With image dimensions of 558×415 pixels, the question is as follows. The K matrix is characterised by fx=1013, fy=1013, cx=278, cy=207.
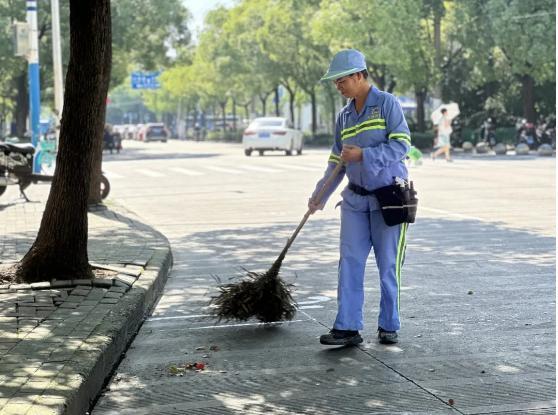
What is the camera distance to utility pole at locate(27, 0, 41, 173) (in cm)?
2205

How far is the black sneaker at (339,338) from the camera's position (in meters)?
5.91

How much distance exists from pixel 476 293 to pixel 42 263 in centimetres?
332

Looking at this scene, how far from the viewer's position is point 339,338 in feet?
19.4

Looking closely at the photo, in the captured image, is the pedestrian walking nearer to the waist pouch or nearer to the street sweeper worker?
the street sweeper worker

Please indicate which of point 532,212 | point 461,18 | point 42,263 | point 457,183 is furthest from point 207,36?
point 42,263

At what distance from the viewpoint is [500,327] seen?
254 inches

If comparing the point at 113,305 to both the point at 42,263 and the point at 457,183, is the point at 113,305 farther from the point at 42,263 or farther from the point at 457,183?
the point at 457,183

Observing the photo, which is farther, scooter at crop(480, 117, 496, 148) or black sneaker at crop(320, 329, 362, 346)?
scooter at crop(480, 117, 496, 148)

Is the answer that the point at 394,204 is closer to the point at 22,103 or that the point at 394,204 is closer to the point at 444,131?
the point at 444,131

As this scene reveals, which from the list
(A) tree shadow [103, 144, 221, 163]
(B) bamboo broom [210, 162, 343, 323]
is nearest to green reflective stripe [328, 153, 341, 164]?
(B) bamboo broom [210, 162, 343, 323]

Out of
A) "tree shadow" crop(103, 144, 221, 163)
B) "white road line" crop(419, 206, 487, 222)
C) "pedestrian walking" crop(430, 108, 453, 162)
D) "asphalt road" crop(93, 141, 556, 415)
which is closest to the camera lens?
"asphalt road" crop(93, 141, 556, 415)

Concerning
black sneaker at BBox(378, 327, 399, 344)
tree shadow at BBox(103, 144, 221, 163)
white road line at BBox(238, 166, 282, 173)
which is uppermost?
black sneaker at BBox(378, 327, 399, 344)

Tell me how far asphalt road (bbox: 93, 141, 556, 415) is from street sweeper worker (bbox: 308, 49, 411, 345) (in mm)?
198

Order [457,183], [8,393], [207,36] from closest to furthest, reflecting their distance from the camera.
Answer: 1. [8,393]
2. [457,183]
3. [207,36]
